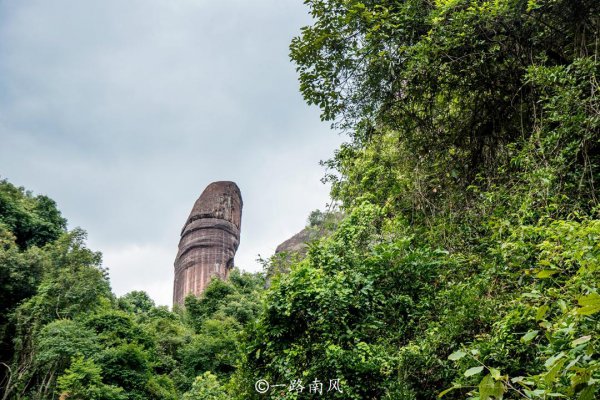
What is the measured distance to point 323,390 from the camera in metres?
4.31

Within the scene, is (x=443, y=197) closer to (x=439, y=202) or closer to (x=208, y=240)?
(x=439, y=202)

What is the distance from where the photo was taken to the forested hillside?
Result: 376 cm

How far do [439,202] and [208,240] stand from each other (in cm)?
1778

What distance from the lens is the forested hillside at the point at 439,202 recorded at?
3.76m

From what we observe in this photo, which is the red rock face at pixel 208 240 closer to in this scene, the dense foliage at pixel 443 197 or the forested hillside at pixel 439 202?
the forested hillside at pixel 439 202

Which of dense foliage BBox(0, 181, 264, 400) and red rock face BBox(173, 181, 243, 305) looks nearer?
dense foliage BBox(0, 181, 264, 400)

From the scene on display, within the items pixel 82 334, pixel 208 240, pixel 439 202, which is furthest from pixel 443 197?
pixel 208 240

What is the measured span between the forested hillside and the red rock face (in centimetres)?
1562

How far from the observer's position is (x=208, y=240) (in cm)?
2220

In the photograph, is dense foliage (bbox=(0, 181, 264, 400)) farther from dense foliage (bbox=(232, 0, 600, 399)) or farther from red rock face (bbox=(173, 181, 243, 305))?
red rock face (bbox=(173, 181, 243, 305))

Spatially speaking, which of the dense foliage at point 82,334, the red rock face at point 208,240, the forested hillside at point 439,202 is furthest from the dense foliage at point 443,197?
the red rock face at point 208,240

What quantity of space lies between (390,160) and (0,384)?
10935mm

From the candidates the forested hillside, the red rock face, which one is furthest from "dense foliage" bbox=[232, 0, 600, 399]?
the red rock face

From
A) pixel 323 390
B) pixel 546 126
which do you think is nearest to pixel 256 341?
pixel 323 390
